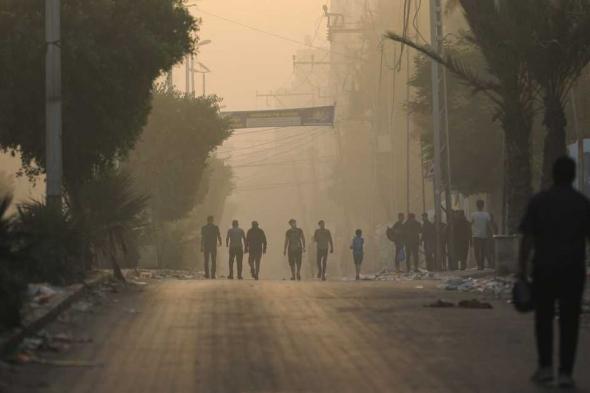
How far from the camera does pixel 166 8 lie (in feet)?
84.7

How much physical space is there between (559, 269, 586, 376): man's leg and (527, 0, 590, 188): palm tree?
43.1ft

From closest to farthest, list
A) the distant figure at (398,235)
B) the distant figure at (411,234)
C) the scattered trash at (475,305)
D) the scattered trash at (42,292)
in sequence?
the scattered trash at (42,292) < the scattered trash at (475,305) < the distant figure at (411,234) < the distant figure at (398,235)

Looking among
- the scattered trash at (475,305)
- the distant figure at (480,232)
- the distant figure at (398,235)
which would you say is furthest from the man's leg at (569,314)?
the distant figure at (398,235)

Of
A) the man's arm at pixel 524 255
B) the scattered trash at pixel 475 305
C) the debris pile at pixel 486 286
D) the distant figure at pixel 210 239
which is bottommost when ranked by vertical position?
the scattered trash at pixel 475 305

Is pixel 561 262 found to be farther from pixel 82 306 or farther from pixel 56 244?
pixel 56 244

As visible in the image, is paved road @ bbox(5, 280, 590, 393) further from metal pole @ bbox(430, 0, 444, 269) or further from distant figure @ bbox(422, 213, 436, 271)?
distant figure @ bbox(422, 213, 436, 271)

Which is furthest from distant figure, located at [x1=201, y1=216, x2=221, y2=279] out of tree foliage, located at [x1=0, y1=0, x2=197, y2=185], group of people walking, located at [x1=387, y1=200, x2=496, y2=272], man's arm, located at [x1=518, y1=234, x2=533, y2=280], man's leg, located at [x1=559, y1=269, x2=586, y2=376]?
man's leg, located at [x1=559, y1=269, x2=586, y2=376]

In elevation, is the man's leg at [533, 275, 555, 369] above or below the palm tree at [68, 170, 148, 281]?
below

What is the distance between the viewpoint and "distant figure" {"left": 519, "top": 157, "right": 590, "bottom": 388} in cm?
1009

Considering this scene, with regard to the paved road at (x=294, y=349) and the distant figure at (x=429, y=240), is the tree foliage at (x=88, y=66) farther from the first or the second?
the distant figure at (x=429, y=240)

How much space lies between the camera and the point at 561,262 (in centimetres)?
1009

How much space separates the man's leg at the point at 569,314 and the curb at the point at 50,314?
4.73 metres

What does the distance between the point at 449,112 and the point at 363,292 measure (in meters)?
30.1

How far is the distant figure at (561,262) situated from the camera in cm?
1009
